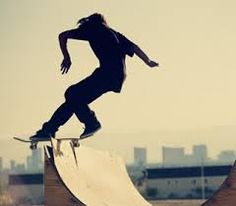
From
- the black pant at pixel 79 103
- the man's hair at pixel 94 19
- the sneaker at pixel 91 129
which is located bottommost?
the sneaker at pixel 91 129

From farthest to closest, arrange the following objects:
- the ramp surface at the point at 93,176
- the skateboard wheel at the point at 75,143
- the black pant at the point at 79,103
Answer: the skateboard wheel at the point at 75,143 → the ramp surface at the point at 93,176 → the black pant at the point at 79,103

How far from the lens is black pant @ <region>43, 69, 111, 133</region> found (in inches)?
1083

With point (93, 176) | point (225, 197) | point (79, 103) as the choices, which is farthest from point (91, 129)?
point (225, 197)

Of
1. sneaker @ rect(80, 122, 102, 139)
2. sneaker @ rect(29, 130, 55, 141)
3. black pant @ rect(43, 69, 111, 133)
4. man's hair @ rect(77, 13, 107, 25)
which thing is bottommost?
sneaker @ rect(29, 130, 55, 141)

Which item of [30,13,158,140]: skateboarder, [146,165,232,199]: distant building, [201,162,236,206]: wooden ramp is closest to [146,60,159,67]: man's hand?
[30,13,158,140]: skateboarder

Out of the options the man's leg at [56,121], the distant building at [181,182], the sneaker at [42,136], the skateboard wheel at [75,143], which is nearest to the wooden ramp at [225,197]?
the skateboard wheel at [75,143]

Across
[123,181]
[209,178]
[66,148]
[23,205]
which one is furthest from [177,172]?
[66,148]

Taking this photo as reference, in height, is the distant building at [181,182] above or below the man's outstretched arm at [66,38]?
below

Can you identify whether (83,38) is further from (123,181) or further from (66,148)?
(123,181)

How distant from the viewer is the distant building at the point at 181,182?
312 feet

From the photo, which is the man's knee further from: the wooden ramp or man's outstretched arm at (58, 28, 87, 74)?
the wooden ramp

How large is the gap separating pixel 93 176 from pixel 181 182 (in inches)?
2633

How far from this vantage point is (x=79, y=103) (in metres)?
27.7

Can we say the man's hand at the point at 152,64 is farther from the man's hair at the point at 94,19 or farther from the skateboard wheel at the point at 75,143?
the skateboard wheel at the point at 75,143
